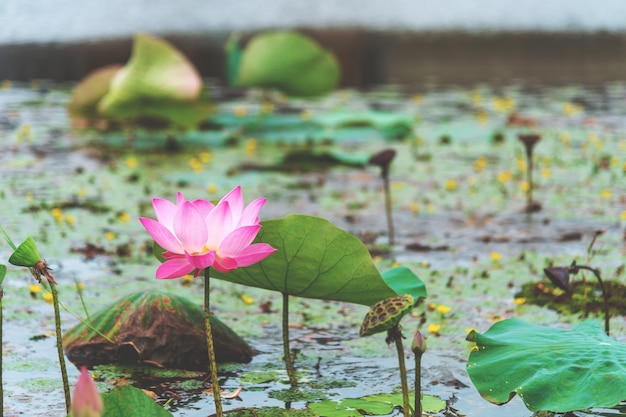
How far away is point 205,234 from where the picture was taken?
1.90m

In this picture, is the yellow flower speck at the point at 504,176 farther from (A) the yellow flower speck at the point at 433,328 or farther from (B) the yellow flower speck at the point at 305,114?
(A) the yellow flower speck at the point at 433,328

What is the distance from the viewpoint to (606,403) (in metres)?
1.99

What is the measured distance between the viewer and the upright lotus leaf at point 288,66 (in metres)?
6.45

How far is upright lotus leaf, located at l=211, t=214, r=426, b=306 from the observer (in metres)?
2.23

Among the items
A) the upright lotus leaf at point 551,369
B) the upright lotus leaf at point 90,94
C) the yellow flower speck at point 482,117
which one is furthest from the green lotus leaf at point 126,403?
the yellow flower speck at point 482,117

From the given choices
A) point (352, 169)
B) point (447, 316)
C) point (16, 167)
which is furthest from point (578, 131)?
point (447, 316)

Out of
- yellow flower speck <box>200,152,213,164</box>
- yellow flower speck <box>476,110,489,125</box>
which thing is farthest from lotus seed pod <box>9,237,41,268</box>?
yellow flower speck <box>476,110,489,125</box>

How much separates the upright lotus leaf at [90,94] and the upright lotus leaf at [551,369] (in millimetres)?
4688

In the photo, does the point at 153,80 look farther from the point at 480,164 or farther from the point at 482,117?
the point at 482,117

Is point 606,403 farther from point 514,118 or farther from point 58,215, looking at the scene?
point 514,118

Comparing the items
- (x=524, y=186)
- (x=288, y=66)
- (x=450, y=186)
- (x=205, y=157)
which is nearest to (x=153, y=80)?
(x=205, y=157)

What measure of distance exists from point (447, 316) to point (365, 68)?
25.4 ft

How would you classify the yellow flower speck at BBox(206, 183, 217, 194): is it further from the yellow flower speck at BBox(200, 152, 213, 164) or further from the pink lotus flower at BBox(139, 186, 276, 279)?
the pink lotus flower at BBox(139, 186, 276, 279)

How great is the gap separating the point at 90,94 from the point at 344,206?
8.15ft
